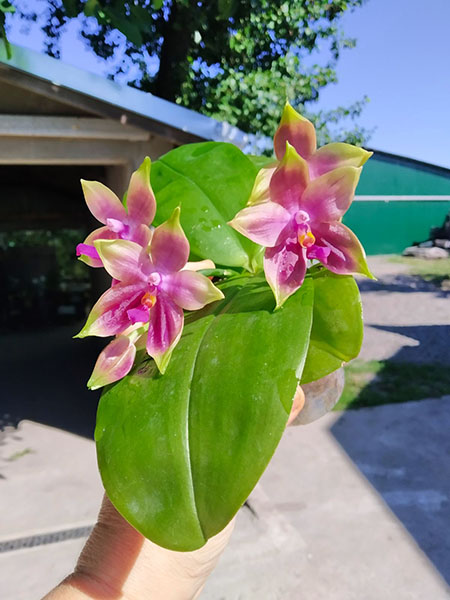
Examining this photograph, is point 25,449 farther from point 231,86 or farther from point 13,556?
point 231,86

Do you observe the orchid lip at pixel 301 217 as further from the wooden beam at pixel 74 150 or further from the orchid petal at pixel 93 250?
the wooden beam at pixel 74 150

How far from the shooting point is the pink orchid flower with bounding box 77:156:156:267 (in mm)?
535

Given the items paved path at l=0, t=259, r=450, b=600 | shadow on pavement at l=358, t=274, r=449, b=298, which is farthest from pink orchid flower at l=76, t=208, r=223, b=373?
shadow on pavement at l=358, t=274, r=449, b=298

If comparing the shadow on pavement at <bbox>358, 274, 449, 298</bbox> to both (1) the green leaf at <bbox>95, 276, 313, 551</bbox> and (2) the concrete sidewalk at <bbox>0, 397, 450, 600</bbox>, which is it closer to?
(2) the concrete sidewalk at <bbox>0, 397, 450, 600</bbox>

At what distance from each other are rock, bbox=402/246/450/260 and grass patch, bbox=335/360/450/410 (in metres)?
8.23

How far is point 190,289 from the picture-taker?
0.50m

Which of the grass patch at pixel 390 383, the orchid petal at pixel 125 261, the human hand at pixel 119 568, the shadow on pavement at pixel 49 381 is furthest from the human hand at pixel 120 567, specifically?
the grass patch at pixel 390 383

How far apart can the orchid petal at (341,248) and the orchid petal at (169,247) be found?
0.40ft

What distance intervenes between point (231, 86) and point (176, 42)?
0.70 m

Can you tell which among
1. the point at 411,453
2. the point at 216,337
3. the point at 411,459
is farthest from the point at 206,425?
the point at 411,453

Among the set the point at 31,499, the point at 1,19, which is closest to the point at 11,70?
the point at 1,19

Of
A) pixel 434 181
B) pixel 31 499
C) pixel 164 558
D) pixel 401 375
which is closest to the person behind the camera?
pixel 164 558

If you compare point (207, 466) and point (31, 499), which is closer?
point (207, 466)

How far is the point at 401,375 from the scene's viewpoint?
19.5 feet
